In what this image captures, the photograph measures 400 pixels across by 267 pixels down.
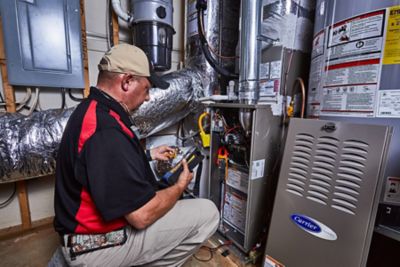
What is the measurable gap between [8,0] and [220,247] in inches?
82.3

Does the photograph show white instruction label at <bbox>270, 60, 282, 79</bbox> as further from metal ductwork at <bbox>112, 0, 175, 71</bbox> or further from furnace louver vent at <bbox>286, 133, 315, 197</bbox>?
metal ductwork at <bbox>112, 0, 175, 71</bbox>

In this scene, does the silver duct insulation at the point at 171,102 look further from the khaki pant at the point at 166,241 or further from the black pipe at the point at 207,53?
the khaki pant at the point at 166,241

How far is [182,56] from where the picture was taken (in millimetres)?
2180

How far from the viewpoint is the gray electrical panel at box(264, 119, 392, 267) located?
0.78 meters

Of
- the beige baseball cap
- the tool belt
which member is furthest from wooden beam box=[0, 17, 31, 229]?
the tool belt

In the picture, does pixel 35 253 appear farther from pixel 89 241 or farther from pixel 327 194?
pixel 327 194

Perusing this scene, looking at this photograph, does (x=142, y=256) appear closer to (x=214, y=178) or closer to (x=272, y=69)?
(x=214, y=178)

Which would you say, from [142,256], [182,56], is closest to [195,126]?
[182,56]

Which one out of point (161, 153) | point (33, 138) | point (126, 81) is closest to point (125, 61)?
point (126, 81)

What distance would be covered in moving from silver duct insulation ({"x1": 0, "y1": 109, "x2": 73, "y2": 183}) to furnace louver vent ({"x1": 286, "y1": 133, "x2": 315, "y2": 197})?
137 cm

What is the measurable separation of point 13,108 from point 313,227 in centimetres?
197

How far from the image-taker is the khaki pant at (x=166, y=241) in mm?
855

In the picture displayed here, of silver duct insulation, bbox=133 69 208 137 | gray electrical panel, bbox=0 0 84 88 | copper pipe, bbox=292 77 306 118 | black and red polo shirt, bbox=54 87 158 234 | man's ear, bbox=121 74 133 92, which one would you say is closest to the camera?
black and red polo shirt, bbox=54 87 158 234

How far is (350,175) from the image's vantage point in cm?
83
